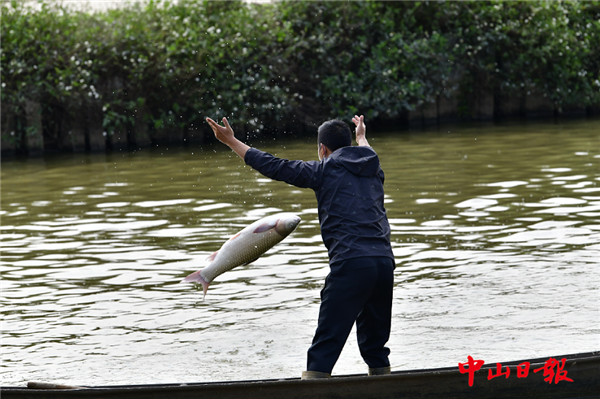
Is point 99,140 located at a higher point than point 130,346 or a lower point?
higher

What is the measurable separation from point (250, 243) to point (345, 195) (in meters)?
0.69

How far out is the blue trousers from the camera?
4.88 m

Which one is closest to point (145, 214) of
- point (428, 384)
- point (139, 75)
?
point (428, 384)

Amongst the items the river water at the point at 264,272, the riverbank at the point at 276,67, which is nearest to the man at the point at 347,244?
the river water at the point at 264,272

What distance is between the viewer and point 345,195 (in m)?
5.02

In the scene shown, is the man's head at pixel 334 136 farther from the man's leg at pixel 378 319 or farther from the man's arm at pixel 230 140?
the man's leg at pixel 378 319

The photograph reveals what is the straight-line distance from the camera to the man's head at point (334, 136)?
5.24 metres

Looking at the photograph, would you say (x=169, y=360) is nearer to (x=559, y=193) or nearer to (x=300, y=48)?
(x=559, y=193)

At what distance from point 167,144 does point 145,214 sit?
946 centimetres

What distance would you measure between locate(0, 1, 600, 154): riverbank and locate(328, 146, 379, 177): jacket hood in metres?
15.9

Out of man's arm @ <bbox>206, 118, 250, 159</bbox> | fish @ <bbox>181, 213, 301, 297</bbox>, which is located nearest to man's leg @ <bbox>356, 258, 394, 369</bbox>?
fish @ <bbox>181, 213, 301, 297</bbox>

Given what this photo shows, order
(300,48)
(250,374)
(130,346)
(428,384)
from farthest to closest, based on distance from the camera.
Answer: (300,48) < (130,346) < (250,374) < (428,384)

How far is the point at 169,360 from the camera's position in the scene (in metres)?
6.37

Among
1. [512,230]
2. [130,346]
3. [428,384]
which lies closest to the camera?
[428,384]
